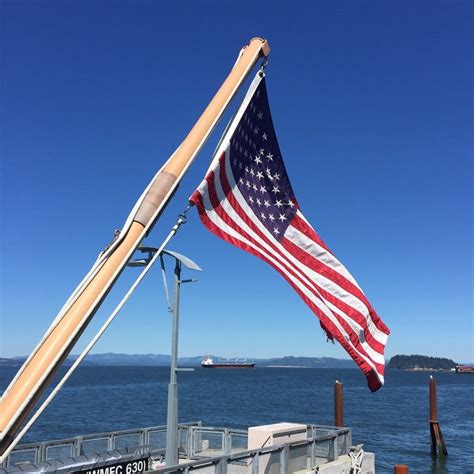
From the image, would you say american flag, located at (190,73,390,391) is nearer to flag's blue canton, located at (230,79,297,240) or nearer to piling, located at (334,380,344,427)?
flag's blue canton, located at (230,79,297,240)

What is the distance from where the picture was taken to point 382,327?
10.8 metres

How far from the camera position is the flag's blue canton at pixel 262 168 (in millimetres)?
9695

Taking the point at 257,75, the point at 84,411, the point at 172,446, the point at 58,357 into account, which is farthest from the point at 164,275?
the point at 84,411

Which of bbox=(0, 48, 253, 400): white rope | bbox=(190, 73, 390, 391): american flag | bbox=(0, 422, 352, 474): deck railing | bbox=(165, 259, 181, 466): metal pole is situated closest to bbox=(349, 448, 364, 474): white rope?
bbox=(0, 422, 352, 474): deck railing

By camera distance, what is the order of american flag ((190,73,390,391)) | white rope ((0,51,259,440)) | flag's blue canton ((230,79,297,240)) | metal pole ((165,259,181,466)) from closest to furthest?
white rope ((0,51,259,440))
american flag ((190,73,390,391))
flag's blue canton ((230,79,297,240))
metal pole ((165,259,181,466))

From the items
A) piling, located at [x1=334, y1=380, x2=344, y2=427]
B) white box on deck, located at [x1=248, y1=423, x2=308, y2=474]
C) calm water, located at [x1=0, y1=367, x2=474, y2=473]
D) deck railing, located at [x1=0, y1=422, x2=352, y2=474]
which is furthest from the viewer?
calm water, located at [x1=0, y1=367, x2=474, y2=473]

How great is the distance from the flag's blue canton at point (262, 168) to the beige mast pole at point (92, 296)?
3.84 ft

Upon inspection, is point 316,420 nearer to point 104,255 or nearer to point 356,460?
point 356,460

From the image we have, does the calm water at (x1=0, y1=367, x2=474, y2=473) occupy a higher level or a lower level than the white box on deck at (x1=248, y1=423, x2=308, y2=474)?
lower

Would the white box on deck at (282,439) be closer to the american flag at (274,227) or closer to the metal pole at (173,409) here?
the metal pole at (173,409)

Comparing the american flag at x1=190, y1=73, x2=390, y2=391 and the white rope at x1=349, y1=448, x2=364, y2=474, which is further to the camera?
the white rope at x1=349, y1=448, x2=364, y2=474

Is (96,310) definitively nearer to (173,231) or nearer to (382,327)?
(173,231)

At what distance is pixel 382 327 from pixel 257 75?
5086mm

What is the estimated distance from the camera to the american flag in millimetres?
Answer: 9125
